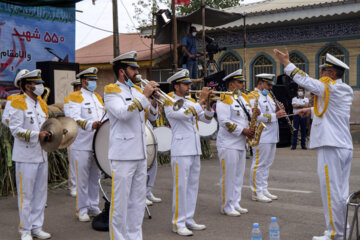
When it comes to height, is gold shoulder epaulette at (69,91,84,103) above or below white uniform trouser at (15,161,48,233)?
above

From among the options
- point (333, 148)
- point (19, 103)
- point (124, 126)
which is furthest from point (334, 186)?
point (19, 103)

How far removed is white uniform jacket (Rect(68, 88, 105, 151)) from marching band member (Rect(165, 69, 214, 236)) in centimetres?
145

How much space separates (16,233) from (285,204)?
4.28 m

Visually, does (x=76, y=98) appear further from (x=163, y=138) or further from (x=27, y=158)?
(x=163, y=138)

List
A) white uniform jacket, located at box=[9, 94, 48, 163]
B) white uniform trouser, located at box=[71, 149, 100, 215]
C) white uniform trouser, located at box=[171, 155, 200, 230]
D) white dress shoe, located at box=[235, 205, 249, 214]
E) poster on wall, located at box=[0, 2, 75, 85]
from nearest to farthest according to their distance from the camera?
1. white uniform jacket, located at box=[9, 94, 48, 163]
2. white uniform trouser, located at box=[171, 155, 200, 230]
3. white uniform trouser, located at box=[71, 149, 100, 215]
4. white dress shoe, located at box=[235, 205, 249, 214]
5. poster on wall, located at box=[0, 2, 75, 85]

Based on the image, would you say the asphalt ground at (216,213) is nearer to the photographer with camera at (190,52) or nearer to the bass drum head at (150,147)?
the bass drum head at (150,147)

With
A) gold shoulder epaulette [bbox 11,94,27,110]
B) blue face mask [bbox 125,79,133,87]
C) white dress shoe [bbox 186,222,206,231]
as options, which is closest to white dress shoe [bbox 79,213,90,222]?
white dress shoe [bbox 186,222,206,231]

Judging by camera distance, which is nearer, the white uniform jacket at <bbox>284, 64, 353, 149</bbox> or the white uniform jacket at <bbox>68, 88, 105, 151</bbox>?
the white uniform jacket at <bbox>284, 64, 353, 149</bbox>

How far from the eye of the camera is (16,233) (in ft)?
20.9

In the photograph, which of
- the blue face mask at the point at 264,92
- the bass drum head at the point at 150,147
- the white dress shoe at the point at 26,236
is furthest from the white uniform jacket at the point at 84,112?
the blue face mask at the point at 264,92

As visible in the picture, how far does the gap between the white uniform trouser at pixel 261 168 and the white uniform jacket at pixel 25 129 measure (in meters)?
3.87

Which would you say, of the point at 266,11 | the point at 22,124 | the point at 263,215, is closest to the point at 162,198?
the point at 263,215

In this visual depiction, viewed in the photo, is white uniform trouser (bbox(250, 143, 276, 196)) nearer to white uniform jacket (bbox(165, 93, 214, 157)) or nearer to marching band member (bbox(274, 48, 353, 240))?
white uniform jacket (bbox(165, 93, 214, 157))

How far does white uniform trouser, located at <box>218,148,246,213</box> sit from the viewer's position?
7.12 m
